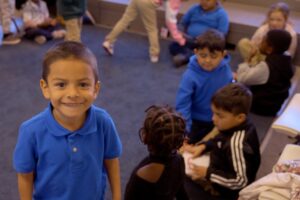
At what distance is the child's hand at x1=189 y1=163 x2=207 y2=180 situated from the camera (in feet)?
7.47

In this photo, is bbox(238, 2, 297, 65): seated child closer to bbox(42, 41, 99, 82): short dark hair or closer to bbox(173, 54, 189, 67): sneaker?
bbox(173, 54, 189, 67): sneaker

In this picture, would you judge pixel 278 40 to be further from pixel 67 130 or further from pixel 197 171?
pixel 67 130

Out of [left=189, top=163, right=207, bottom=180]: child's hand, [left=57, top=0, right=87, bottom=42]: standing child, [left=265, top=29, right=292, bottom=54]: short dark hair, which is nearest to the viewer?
[left=189, top=163, right=207, bottom=180]: child's hand

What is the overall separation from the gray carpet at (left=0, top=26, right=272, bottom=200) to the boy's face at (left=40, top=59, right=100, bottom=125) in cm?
118

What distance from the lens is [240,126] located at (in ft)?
7.05

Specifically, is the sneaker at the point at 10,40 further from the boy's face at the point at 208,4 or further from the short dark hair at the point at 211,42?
the short dark hair at the point at 211,42

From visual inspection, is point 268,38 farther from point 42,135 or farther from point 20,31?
point 20,31

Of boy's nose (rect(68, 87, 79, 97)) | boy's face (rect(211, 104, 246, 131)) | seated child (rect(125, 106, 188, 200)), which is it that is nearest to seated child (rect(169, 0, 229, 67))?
boy's face (rect(211, 104, 246, 131))

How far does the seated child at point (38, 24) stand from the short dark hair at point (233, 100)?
8.04ft

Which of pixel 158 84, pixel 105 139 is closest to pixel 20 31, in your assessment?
pixel 158 84

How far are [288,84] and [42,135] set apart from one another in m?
2.30

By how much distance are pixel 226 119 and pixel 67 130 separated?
42.7 inches

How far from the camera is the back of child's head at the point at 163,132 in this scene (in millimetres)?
1516

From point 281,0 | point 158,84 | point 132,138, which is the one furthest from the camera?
point 281,0
